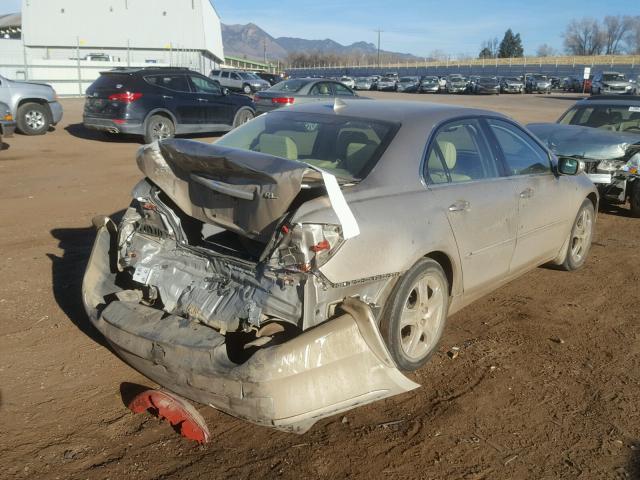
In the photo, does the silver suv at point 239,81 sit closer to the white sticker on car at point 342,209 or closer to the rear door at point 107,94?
the rear door at point 107,94

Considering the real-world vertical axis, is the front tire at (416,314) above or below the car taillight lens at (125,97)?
below

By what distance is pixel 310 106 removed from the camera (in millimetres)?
4727

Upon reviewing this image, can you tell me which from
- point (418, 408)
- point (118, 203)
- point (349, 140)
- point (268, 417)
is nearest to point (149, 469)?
point (268, 417)

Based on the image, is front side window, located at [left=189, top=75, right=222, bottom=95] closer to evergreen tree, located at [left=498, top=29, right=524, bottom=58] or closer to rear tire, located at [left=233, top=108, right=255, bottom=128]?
rear tire, located at [left=233, top=108, right=255, bottom=128]

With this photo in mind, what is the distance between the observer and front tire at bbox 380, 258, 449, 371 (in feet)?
11.5

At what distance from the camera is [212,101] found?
52.3ft

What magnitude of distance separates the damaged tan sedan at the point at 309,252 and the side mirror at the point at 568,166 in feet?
1.87

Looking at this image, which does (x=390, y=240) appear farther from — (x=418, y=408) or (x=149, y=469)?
(x=149, y=469)

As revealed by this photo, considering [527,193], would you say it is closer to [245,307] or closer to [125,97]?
[245,307]

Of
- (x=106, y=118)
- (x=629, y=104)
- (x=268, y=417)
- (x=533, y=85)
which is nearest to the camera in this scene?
(x=268, y=417)

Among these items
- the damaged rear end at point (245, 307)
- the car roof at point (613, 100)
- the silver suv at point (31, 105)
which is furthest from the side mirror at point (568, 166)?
the silver suv at point (31, 105)

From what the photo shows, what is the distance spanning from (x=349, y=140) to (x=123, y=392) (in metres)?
2.12

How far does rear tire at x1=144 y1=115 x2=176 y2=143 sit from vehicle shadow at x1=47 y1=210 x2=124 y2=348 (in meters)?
7.53

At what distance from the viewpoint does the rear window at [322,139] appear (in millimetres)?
3867
